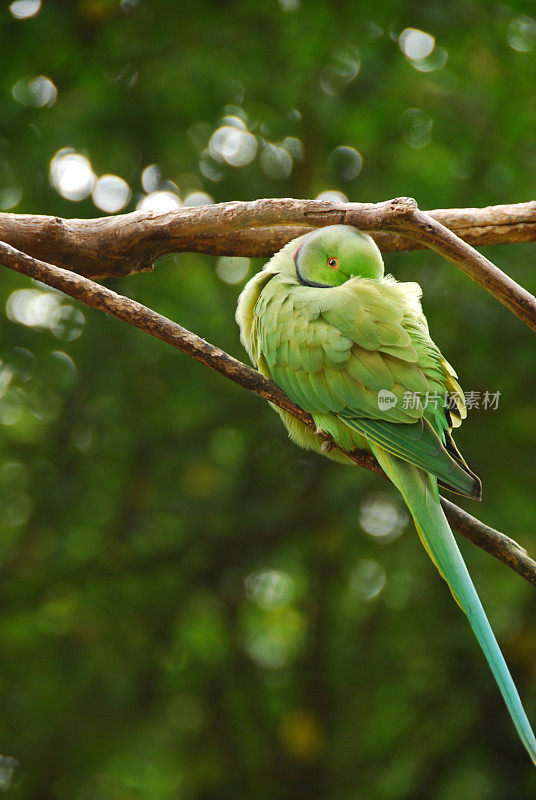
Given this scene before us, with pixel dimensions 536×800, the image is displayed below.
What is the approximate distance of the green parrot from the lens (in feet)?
6.68

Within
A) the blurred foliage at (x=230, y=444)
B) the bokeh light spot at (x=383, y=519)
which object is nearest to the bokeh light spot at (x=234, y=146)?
the blurred foliage at (x=230, y=444)

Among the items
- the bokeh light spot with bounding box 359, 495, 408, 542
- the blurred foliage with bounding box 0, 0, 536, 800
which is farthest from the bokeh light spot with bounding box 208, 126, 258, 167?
the bokeh light spot with bounding box 359, 495, 408, 542

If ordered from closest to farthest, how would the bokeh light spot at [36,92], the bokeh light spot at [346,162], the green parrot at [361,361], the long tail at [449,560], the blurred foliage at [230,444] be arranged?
the long tail at [449,560] < the green parrot at [361,361] < the blurred foliage at [230,444] < the bokeh light spot at [36,92] < the bokeh light spot at [346,162]

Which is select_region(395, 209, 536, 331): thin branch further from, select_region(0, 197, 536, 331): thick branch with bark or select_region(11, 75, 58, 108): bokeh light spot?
select_region(11, 75, 58, 108): bokeh light spot

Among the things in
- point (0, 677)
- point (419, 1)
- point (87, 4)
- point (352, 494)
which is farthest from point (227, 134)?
point (0, 677)

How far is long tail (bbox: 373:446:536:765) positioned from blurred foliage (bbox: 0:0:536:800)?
200 centimetres

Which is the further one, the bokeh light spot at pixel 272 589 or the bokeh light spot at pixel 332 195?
the bokeh light spot at pixel 272 589

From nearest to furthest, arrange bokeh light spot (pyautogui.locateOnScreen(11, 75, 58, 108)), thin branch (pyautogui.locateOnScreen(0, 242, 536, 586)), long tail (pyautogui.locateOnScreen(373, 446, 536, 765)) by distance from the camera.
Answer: long tail (pyautogui.locateOnScreen(373, 446, 536, 765))
thin branch (pyautogui.locateOnScreen(0, 242, 536, 586))
bokeh light spot (pyautogui.locateOnScreen(11, 75, 58, 108))

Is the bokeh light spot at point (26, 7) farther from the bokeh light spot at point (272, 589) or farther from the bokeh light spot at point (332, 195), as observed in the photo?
the bokeh light spot at point (272, 589)

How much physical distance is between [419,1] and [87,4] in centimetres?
197

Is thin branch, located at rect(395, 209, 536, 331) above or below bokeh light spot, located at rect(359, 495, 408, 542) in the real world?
below

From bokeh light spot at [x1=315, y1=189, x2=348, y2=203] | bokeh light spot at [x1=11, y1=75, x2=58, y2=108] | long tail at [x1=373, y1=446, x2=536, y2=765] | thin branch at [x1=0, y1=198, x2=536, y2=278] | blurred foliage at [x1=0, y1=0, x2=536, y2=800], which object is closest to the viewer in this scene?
long tail at [x1=373, y1=446, x2=536, y2=765]

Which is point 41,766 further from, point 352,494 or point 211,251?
point 211,251

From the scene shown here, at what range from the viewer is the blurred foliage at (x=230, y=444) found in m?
4.13
